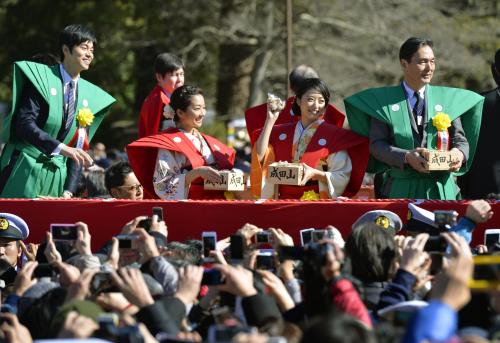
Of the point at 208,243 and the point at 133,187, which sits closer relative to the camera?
the point at 208,243

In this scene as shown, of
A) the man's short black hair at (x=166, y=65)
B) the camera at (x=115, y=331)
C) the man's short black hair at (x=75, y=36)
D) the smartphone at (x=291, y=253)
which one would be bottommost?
the camera at (x=115, y=331)

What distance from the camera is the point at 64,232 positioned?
6.61 m

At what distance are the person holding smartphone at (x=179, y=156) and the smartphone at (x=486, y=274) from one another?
3.85 m

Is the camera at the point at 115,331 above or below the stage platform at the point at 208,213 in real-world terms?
below

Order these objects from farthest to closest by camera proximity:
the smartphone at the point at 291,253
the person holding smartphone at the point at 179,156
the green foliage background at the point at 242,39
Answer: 1. the green foliage background at the point at 242,39
2. the person holding smartphone at the point at 179,156
3. the smartphone at the point at 291,253

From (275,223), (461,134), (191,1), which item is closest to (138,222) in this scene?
(275,223)

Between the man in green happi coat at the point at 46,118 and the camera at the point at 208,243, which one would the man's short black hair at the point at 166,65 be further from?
the camera at the point at 208,243

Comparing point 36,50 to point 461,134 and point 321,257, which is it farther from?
point 321,257

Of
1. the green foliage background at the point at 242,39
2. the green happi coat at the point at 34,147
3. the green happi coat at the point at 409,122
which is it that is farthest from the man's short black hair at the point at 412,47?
the green foliage background at the point at 242,39

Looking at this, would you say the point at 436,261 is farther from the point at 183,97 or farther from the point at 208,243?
the point at 183,97

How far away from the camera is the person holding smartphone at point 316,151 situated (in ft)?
28.7

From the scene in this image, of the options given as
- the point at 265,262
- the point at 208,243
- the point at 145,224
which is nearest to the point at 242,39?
the point at 145,224

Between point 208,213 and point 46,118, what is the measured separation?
1.53 meters

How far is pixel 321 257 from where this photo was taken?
5223mm
